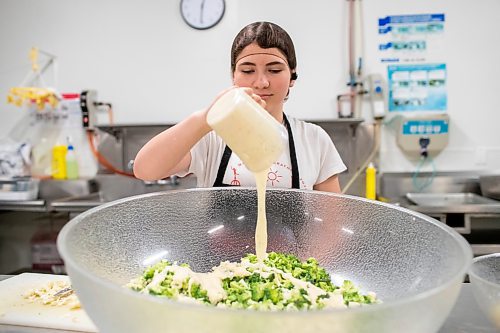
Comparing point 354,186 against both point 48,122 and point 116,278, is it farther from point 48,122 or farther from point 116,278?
point 48,122

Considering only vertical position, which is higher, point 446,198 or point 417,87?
point 417,87

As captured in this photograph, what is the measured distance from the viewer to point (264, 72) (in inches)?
46.1

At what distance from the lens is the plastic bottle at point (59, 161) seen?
288cm

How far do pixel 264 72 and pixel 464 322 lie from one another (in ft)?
2.68

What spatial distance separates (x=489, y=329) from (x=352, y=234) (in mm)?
277

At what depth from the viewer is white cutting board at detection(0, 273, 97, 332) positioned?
797 mm

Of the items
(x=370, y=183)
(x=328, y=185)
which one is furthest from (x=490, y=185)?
(x=328, y=185)

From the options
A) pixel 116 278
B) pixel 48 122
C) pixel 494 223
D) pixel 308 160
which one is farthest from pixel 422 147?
pixel 48 122

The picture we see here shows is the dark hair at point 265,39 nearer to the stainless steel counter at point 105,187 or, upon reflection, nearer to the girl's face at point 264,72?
the girl's face at point 264,72

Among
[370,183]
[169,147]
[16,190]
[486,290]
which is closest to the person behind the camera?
[486,290]

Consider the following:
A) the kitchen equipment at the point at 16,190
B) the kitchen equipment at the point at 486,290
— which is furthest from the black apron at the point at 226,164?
the kitchen equipment at the point at 16,190

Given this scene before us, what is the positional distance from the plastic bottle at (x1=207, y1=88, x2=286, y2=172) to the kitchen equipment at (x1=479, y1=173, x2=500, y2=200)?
2.08m

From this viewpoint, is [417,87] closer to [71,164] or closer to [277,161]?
[277,161]

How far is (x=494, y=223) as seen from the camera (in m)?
2.08
